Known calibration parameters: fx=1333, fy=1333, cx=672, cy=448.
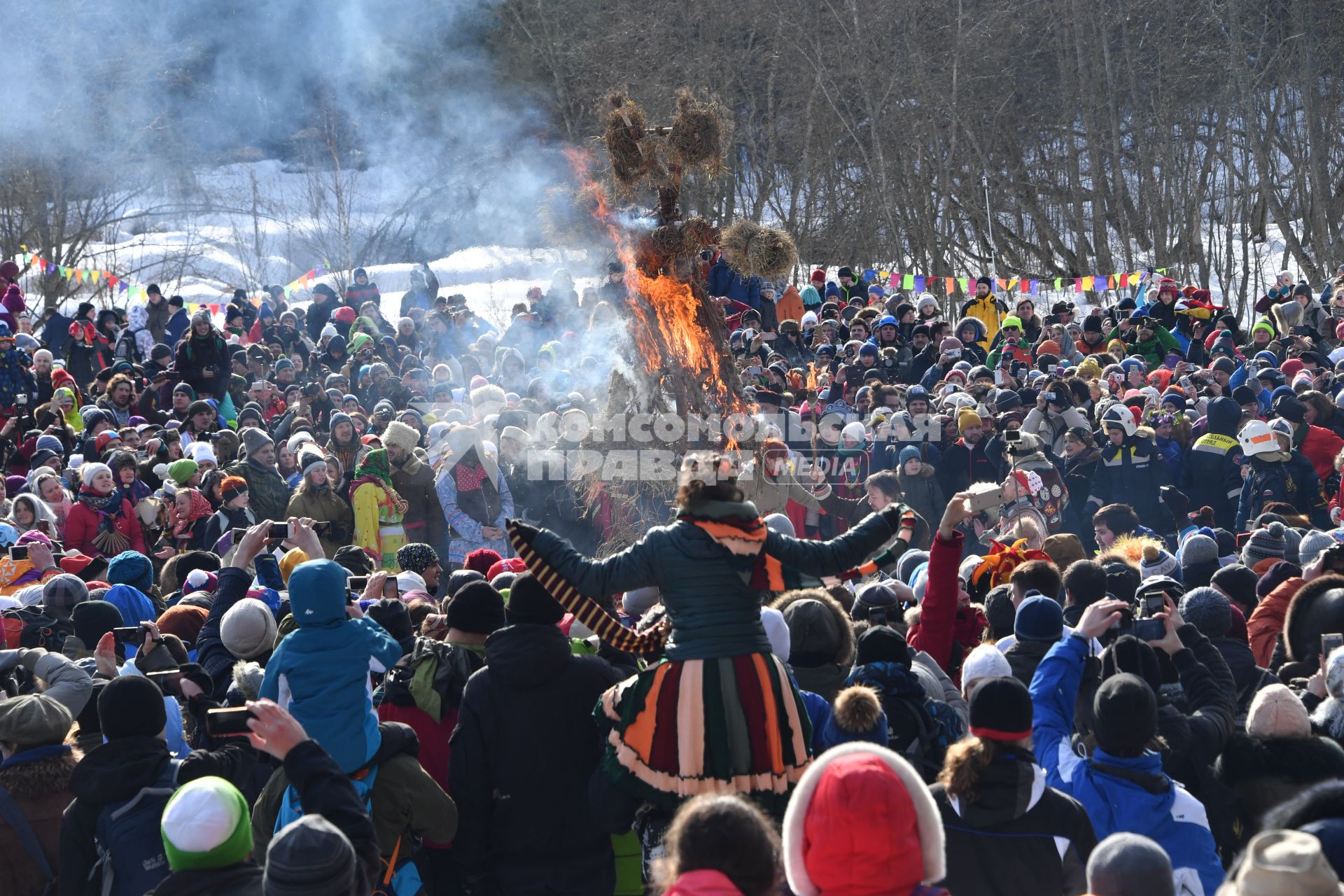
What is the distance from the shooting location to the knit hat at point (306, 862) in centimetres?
288

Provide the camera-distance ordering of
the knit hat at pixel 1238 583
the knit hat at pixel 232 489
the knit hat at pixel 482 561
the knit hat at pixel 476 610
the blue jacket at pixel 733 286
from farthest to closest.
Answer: the blue jacket at pixel 733 286
the knit hat at pixel 232 489
the knit hat at pixel 482 561
the knit hat at pixel 1238 583
the knit hat at pixel 476 610

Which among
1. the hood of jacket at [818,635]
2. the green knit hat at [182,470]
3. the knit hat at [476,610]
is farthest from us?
the green knit hat at [182,470]

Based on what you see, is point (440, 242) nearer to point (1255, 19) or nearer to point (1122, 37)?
point (1122, 37)

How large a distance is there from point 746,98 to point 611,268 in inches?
742

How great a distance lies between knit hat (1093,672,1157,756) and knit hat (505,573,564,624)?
1607mm

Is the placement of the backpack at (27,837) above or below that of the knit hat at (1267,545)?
below

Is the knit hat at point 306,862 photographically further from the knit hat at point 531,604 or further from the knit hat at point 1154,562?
the knit hat at point 1154,562

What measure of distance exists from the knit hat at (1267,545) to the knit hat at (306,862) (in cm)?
510

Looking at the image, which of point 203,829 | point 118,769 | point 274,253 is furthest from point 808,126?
point 203,829

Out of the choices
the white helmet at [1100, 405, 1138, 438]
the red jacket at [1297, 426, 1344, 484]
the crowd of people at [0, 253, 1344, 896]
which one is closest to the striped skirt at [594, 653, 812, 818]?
the crowd of people at [0, 253, 1344, 896]

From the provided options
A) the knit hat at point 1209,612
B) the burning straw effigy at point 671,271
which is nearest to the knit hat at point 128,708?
the knit hat at point 1209,612

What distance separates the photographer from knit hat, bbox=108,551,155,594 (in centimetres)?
661

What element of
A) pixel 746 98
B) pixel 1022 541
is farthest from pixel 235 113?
pixel 1022 541

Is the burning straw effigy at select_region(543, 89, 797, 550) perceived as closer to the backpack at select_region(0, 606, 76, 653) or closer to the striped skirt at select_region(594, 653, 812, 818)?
the backpack at select_region(0, 606, 76, 653)
